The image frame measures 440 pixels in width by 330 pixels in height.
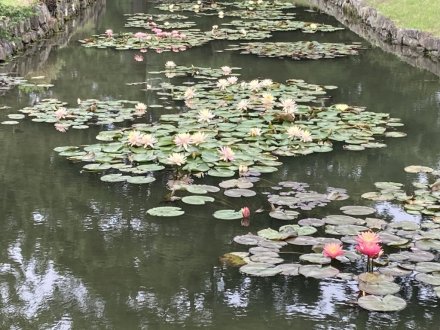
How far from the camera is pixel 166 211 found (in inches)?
172

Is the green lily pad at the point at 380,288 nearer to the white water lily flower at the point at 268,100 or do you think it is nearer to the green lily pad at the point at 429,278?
the green lily pad at the point at 429,278

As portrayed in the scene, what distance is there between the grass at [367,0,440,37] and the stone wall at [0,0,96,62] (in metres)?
7.44

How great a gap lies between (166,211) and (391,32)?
10.3 m

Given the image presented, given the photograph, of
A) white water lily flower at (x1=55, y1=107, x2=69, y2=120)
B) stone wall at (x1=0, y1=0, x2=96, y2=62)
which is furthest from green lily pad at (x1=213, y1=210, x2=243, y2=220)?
stone wall at (x1=0, y1=0, x2=96, y2=62)

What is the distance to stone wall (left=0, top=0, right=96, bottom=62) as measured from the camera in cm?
1109

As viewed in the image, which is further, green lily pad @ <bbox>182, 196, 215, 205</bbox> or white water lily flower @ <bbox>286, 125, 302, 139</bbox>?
white water lily flower @ <bbox>286, 125, 302, 139</bbox>

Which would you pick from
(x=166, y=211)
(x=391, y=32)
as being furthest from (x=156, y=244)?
(x=391, y=32)

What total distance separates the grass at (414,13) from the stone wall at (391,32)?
0.46ft

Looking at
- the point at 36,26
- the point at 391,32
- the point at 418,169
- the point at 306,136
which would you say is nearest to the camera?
the point at 418,169

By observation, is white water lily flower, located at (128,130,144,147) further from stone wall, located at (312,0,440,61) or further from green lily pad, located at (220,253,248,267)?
stone wall, located at (312,0,440,61)

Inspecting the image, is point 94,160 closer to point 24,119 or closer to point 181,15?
point 24,119

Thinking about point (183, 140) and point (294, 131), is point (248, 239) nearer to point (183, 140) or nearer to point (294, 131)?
point (183, 140)

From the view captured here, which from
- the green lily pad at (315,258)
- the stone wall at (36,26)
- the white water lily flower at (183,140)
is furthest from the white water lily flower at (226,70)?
the green lily pad at (315,258)

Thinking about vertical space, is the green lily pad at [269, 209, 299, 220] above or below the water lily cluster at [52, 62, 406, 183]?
below
